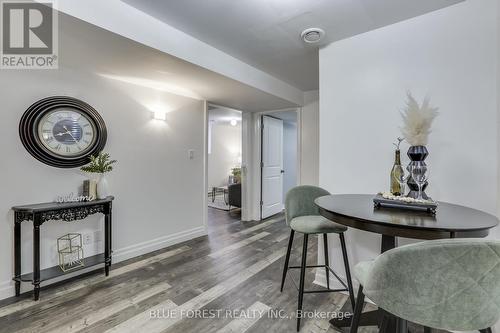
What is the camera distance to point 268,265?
8.59 feet

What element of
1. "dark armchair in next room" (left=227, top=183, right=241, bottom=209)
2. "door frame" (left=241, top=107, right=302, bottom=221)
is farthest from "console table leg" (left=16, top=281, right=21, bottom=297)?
"dark armchair in next room" (left=227, top=183, right=241, bottom=209)

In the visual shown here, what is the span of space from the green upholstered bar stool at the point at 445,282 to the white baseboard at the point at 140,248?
277cm

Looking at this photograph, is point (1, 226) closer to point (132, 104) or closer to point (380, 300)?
point (132, 104)

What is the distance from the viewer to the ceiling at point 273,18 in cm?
169

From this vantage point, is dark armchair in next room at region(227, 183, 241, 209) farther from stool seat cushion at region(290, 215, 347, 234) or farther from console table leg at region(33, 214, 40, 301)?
console table leg at region(33, 214, 40, 301)

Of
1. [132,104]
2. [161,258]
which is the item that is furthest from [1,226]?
[132,104]

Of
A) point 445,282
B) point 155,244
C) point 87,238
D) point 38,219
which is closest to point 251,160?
point 155,244

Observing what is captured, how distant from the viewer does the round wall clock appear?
208 cm

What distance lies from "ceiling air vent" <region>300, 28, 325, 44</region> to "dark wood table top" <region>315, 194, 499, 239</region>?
151cm

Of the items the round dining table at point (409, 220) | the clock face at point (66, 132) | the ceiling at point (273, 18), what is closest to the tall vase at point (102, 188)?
the clock face at point (66, 132)

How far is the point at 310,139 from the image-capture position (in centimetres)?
399

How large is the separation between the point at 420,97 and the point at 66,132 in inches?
123

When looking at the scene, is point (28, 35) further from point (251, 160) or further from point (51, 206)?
point (251, 160)

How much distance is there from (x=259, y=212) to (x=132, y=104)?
2894mm
